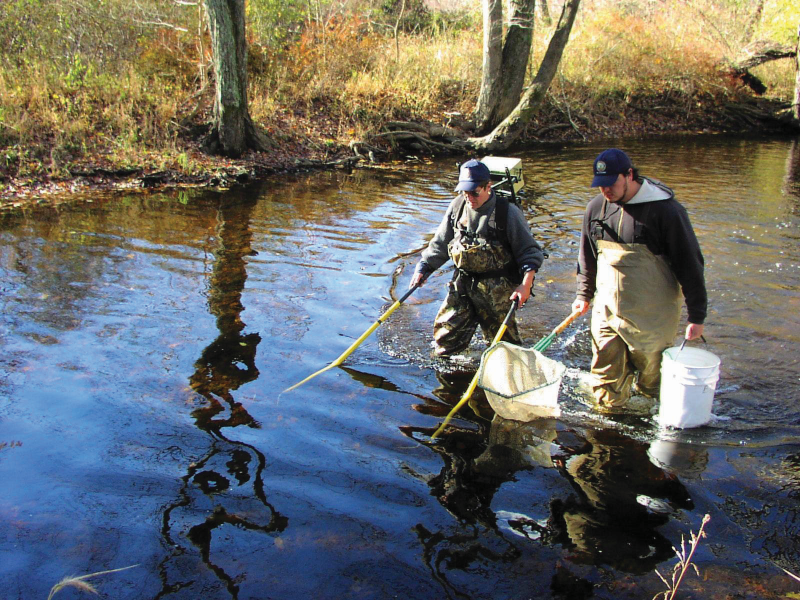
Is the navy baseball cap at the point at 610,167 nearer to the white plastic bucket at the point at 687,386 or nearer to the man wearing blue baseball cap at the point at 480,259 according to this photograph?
the man wearing blue baseball cap at the point at 480,259

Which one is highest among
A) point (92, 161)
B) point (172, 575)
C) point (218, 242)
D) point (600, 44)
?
point (600, 44)

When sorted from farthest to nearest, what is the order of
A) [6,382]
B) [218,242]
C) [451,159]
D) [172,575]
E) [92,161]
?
[451,159] → [92,161] → [218,242] → [6,382] → [172,575]

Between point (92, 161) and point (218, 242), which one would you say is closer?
point (218, 242)

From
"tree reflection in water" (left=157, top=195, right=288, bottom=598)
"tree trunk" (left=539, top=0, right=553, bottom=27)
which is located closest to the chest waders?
"tree reflection in water" (left=157, top=195, right=288, bottom=598)

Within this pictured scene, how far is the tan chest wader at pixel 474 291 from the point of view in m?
5.61

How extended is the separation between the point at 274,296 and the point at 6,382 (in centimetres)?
307

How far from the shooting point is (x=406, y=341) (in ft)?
23.1

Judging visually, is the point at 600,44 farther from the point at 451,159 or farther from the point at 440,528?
the point at 440,528

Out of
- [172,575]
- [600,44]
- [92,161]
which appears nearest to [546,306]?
[172,575]

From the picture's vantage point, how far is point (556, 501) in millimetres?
4328

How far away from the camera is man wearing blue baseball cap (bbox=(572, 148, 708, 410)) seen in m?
4.46

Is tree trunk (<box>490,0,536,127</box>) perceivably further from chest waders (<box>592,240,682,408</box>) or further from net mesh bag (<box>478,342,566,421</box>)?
net mesh bag (<box>478,342,566,421</box>)

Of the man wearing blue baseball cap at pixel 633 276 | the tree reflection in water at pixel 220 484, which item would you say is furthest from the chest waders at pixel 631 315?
the tree reflection in water at pixel 220 484

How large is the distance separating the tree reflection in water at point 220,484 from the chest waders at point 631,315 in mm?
2669
